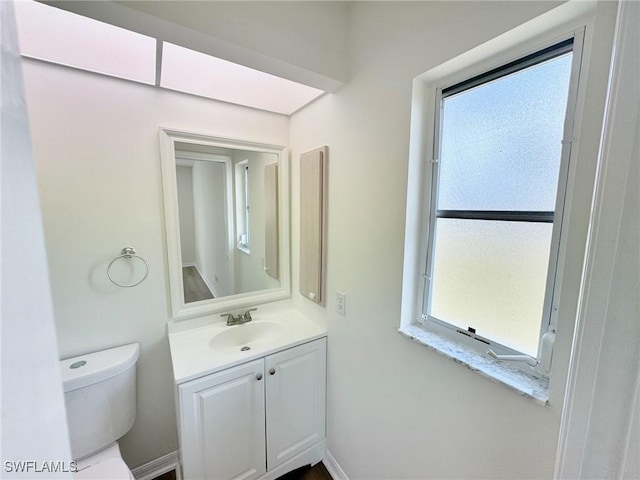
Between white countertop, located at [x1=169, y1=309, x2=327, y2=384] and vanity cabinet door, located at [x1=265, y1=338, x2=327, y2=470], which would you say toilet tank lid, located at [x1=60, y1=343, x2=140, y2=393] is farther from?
vanity cabinet door, located at [x1=265, y1=338, x2=327, y2=470]

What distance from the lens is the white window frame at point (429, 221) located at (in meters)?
0.68

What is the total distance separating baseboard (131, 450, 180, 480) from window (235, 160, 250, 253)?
4.55 feet

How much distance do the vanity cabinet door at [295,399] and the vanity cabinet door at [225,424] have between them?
58 mm

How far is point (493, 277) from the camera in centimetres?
87

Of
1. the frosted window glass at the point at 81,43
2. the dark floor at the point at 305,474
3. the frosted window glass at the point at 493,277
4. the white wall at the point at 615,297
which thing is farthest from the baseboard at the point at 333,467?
the frosted window glass at the point at 81,43

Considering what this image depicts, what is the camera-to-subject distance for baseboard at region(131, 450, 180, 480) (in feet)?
4.98

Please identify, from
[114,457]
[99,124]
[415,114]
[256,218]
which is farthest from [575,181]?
[114,457]

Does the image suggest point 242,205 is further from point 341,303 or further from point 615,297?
point 615,297

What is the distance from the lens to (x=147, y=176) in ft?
4.55

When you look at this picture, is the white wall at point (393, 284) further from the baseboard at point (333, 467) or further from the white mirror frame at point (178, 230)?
the white mirror frame at point (178, 230)

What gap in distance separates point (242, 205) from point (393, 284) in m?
1.21

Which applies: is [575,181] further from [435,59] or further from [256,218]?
[256,218]

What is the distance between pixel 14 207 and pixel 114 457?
5.14 ft

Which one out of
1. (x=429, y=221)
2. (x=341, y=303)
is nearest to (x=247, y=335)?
(x=341, y=303)
